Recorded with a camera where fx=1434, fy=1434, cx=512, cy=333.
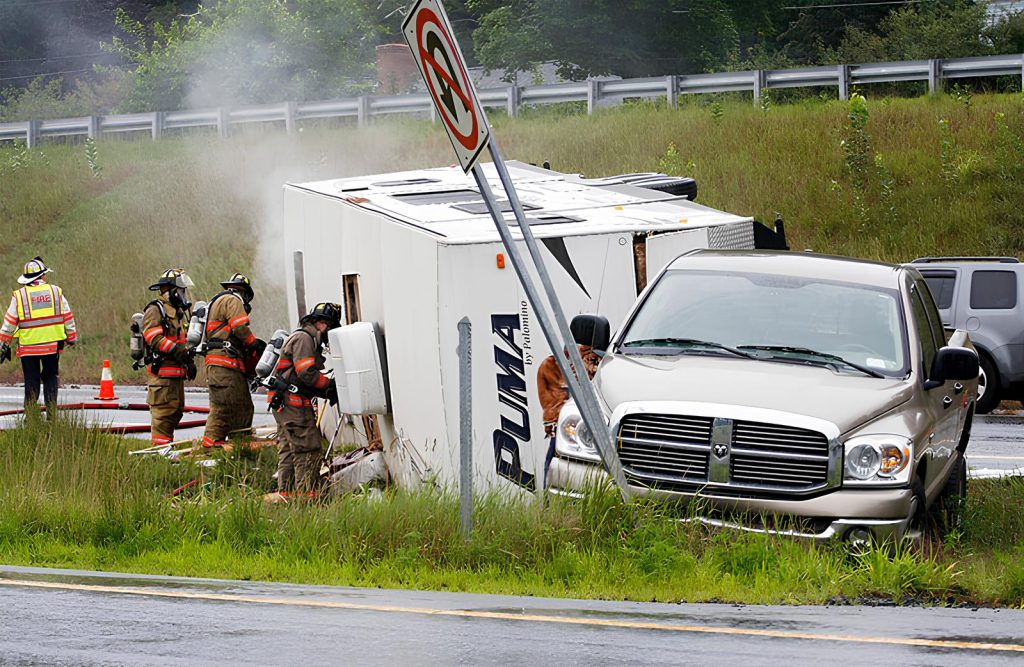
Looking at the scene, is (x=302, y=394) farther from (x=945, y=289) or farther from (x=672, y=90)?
(x=672, y=90)

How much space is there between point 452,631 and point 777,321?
3397 millimetres

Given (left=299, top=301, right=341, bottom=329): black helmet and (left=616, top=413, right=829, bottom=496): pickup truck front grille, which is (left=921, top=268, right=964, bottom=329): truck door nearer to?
(left=299, top=301, right=341, bottom=329): black helmet

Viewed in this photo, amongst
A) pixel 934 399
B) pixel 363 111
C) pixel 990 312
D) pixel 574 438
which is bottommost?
pixel 574 438

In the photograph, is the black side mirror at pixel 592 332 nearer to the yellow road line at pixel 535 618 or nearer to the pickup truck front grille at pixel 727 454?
the pickup truck front grille at pixel 727 454

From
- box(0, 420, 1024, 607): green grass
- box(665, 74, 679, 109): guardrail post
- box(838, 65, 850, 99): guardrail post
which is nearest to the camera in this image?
box(0, 420, 1024, 607): green grass

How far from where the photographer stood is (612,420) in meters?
8.17

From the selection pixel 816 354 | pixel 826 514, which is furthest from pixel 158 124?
pixel 826 514

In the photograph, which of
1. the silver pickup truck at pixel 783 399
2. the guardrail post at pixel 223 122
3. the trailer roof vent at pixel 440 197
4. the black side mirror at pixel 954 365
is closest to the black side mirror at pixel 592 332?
the silver pickup truck at pixel 783 399

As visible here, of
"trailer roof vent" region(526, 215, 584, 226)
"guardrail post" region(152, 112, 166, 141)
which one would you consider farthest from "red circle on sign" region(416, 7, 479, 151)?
"guardrail post" region(152, 112, 166, 141)

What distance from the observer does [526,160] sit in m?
28.5

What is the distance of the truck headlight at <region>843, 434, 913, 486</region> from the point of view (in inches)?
305

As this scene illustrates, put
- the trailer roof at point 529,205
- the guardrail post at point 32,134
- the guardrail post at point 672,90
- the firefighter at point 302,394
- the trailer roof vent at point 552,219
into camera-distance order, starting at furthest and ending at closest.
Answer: the guardrail post at point 32,134, the guardrail post at point 672,90, the firefighter at point 302,394, the trailer roof vent at point 552,219, the trailer roof at point 529,205

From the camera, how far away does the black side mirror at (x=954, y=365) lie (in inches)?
334

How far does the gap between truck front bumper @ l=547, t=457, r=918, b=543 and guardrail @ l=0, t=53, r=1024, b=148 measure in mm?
20544
